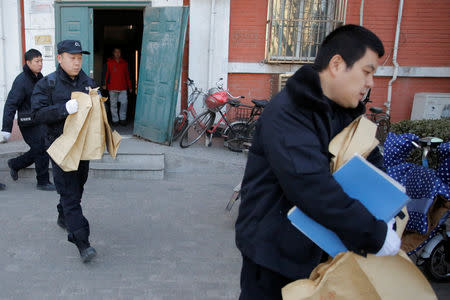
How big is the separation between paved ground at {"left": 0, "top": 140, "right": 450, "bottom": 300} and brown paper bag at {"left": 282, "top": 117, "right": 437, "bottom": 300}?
1918mm

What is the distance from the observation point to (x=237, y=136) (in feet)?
26.6

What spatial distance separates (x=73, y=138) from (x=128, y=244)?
136 cm

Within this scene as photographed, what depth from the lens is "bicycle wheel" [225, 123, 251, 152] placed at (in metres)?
8.08

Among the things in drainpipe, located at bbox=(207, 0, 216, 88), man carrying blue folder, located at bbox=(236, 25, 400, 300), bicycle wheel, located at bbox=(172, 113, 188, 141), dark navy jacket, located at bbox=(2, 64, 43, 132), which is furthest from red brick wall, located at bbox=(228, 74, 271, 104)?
man carrying blue folder, located at bbox=(236, 25, 400, 300)

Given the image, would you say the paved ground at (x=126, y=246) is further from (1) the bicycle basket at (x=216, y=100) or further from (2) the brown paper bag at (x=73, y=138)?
(1) the bicycle basket at (x=216, y=100)

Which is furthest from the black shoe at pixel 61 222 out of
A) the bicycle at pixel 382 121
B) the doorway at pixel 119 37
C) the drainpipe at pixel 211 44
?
the doorway at pixel 119 37

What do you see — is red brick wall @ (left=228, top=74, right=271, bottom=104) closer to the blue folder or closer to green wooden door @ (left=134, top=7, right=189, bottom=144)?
green wooden door @ (left=134, top=7, right=189, bottom=144)

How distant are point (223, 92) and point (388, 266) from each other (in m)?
6.31

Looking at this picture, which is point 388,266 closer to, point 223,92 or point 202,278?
point 202,278

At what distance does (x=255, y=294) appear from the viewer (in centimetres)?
193

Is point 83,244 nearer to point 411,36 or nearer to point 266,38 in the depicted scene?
point 266,38

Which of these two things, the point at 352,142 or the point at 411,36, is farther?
the point at 411,36

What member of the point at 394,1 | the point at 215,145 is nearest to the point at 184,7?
the point at 215,145

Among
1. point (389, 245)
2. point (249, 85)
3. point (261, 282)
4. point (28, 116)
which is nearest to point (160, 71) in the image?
point (249, 85)
